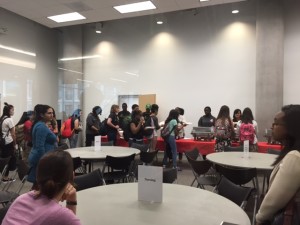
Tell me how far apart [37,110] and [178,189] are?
2.13 meters

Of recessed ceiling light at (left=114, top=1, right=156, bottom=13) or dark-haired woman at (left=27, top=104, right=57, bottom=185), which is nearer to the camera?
dark-haired woman at (left=27, top=104, right=57, bottom=185)

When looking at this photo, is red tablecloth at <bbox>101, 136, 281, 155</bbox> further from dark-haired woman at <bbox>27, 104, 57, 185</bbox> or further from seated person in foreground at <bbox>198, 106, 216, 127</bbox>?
dark-haired woman at <bbox>27, 104, 57, 185</bbox>

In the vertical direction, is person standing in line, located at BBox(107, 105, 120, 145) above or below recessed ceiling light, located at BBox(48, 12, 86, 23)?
below

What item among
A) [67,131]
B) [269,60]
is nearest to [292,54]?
[269,60]

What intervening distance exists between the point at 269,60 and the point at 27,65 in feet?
24.4

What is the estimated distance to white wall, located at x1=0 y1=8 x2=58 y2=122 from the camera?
8.38m

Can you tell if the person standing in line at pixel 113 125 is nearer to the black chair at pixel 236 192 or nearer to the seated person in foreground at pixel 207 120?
the seated person in foreground at pixel 207 120

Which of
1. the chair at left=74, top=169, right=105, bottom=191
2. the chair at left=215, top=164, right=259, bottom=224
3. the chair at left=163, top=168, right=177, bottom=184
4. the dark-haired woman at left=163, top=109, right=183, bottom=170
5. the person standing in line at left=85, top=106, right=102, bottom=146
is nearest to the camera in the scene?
the chair at left=74, top=169, right=105, bottom=191

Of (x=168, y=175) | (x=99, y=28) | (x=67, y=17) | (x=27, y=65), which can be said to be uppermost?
(x=99, y=28)

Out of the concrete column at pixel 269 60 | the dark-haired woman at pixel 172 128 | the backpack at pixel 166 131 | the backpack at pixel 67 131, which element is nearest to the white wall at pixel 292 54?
the concrete column at pixel 269 60

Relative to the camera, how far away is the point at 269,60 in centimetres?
766

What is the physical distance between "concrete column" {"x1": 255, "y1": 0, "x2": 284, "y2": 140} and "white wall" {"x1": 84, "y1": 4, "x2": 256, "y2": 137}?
0.75 metres

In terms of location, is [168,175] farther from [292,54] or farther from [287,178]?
[292,54]

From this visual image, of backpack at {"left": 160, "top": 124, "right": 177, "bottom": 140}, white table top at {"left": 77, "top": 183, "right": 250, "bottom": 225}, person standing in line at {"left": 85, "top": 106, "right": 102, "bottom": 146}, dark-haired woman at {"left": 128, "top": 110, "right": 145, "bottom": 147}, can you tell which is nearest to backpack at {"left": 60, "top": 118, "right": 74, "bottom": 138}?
person standing in line at {"left": 85, "top": 106, "right": 102, "bottom": 146}
